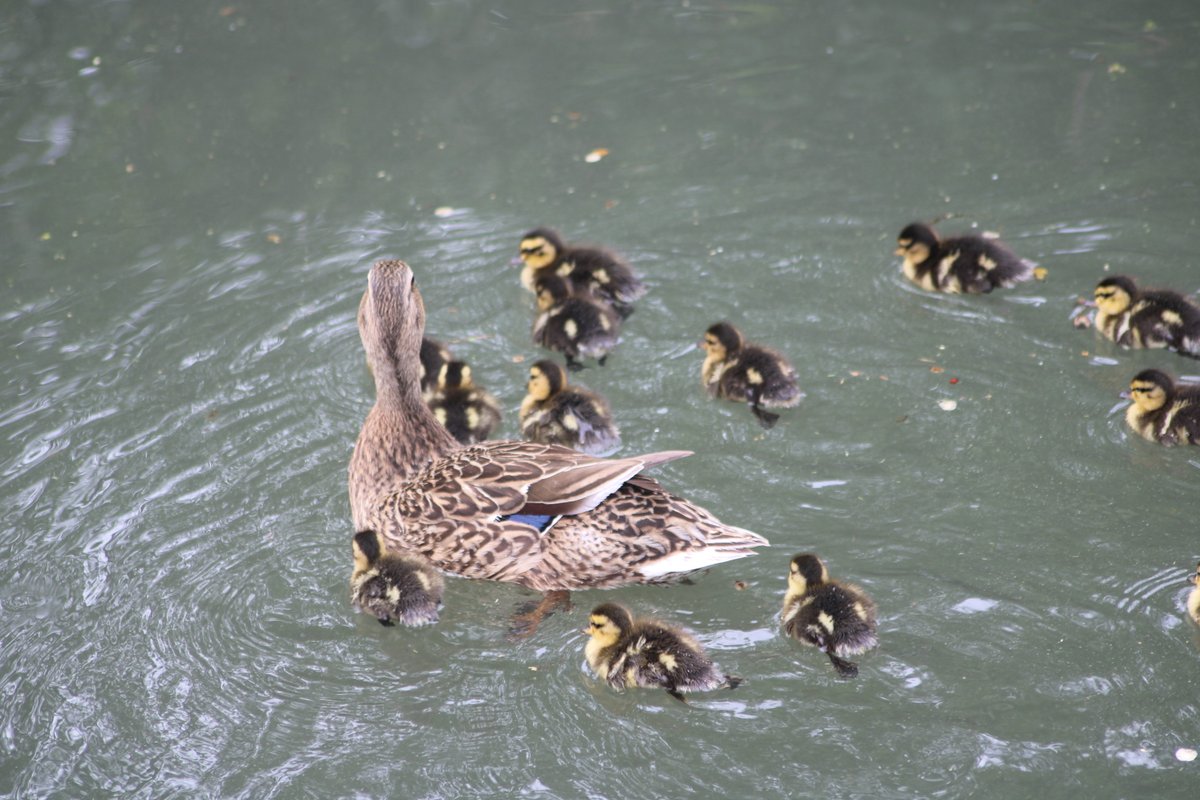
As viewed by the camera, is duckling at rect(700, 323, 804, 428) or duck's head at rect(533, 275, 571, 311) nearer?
duckling at rect(700, 323, 804, 428)

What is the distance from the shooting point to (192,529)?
446cm

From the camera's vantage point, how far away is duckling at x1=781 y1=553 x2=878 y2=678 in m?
3.64

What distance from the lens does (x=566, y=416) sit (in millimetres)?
4781

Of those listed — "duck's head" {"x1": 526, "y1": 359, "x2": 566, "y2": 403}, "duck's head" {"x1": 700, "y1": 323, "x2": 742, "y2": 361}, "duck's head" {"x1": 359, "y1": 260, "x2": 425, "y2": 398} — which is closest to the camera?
"duck's head" {"x1": 359, "y1": 260, "x2": 425, "y2": 398}

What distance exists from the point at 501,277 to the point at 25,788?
308 centimetres

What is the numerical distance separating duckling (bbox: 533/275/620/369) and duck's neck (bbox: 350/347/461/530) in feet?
3.12

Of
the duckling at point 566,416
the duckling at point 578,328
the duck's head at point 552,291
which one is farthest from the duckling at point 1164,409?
the duck's head at point 552,291

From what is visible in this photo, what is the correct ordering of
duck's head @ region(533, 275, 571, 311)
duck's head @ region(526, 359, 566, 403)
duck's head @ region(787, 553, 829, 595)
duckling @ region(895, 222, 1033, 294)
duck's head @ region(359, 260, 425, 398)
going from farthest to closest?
duck's head @ region(533, 275, 571, 311) < duckling @ region(895, 222, 1033, 294) < duck's head @ region(526, 359, 566, 403) < duck's head @ region(359, 260, 425, 398) < duck's head @ region(787, 553, 829, 595)

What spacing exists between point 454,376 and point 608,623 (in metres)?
1.62

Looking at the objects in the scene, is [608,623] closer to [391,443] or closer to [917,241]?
[391,443]

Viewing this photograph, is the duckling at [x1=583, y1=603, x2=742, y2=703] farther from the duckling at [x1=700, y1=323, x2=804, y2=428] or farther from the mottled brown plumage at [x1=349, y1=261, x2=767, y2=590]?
the duckling at [x1=700, y1=323, x2=804, y2=428]

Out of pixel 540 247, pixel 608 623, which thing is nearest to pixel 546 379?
pixel 540 247

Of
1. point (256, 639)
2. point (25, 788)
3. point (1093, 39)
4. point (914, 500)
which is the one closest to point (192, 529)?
point (256, 639)

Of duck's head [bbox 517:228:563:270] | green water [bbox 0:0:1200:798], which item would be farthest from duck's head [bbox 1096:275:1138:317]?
duck's head [bbox 517:228:563:270]
